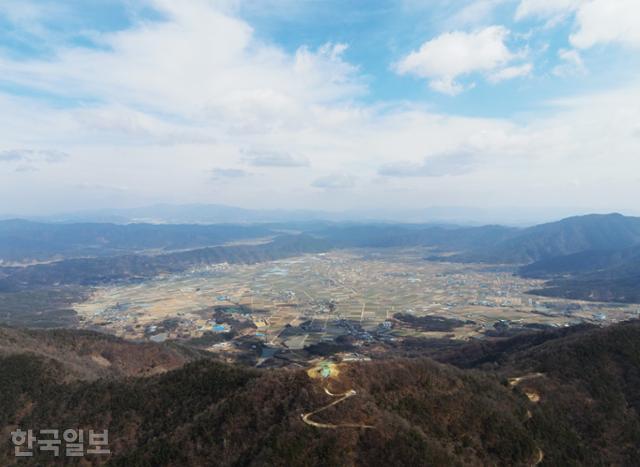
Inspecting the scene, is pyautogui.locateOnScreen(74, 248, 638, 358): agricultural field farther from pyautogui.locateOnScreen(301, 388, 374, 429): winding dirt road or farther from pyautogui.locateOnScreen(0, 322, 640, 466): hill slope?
pyautogui.locateOnScreen(301, 388, 374, 429): winding dirt road

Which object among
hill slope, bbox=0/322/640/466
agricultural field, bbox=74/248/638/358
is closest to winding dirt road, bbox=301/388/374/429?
hill slope, bbox=0/322/640/466

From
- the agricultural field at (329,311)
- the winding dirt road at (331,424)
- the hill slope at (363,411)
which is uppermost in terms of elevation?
the winding dirt road at (331,424)

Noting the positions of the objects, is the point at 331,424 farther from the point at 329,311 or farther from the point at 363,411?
the point at 329,311

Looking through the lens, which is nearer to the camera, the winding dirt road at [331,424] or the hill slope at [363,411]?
the hill slope at [363,411]

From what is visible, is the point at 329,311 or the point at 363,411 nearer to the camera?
the point at 363,411

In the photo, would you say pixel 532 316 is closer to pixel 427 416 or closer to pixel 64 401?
pixel 427 416

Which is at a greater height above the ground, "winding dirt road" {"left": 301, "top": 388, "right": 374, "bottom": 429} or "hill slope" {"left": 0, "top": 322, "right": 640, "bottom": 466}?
"winding dirt road" {"left": 301, "top": 388, "right": 374, "bottom": 429}

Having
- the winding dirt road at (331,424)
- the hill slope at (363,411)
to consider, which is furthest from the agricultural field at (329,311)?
the winding dirt road at (331,424)

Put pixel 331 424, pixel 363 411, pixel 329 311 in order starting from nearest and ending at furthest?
1. pixel 331 424
2. pixel 363 411
3. pixel 329 311

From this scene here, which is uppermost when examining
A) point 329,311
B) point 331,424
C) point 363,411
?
point 363,411

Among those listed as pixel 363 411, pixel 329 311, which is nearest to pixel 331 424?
pixel 363 411

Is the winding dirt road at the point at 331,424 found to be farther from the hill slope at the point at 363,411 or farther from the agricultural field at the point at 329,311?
the agricultural field at the point at 329,311

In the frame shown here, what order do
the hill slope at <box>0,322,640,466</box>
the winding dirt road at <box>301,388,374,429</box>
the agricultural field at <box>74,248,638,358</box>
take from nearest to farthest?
1. the hill slope at <box>0,322,640,466</box>
2. the winding dirt road at <box>301,388,374,429</box>
3. the agricultural field at <box>74,248,638,358</box>
